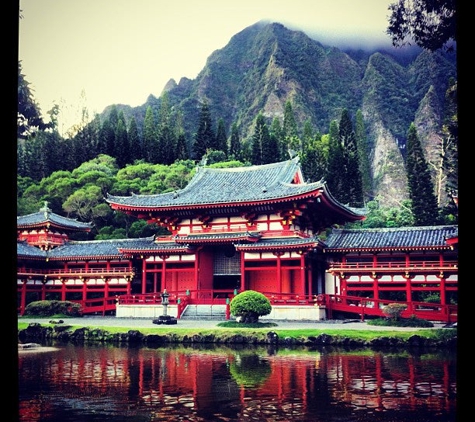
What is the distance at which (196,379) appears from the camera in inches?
553

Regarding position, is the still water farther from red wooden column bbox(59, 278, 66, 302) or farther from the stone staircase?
red wooden column bbox(59, 278, 66, 302)

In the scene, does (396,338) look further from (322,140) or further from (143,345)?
(322,140)

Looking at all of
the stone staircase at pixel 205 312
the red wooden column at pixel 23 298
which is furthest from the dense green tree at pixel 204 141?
the stone staircase at pixel 205 312

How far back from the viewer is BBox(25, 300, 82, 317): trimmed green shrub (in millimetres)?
35000

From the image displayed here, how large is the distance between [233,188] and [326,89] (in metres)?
105

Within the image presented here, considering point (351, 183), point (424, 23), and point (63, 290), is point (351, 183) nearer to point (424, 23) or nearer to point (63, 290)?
point (63, 290)

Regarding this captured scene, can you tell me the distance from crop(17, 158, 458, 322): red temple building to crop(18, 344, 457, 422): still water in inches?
448

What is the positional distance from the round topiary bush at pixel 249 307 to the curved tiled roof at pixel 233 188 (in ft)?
27.5

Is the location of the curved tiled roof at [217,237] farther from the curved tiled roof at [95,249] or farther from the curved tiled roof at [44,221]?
the curved tiled roof at [44,221]

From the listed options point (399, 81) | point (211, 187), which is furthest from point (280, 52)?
point (211, 187)

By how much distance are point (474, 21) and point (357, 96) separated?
133 m

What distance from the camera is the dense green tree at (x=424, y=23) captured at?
1275 centimetres

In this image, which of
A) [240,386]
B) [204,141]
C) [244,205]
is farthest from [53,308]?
[204,141]

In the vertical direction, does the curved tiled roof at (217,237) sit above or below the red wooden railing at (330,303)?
above
